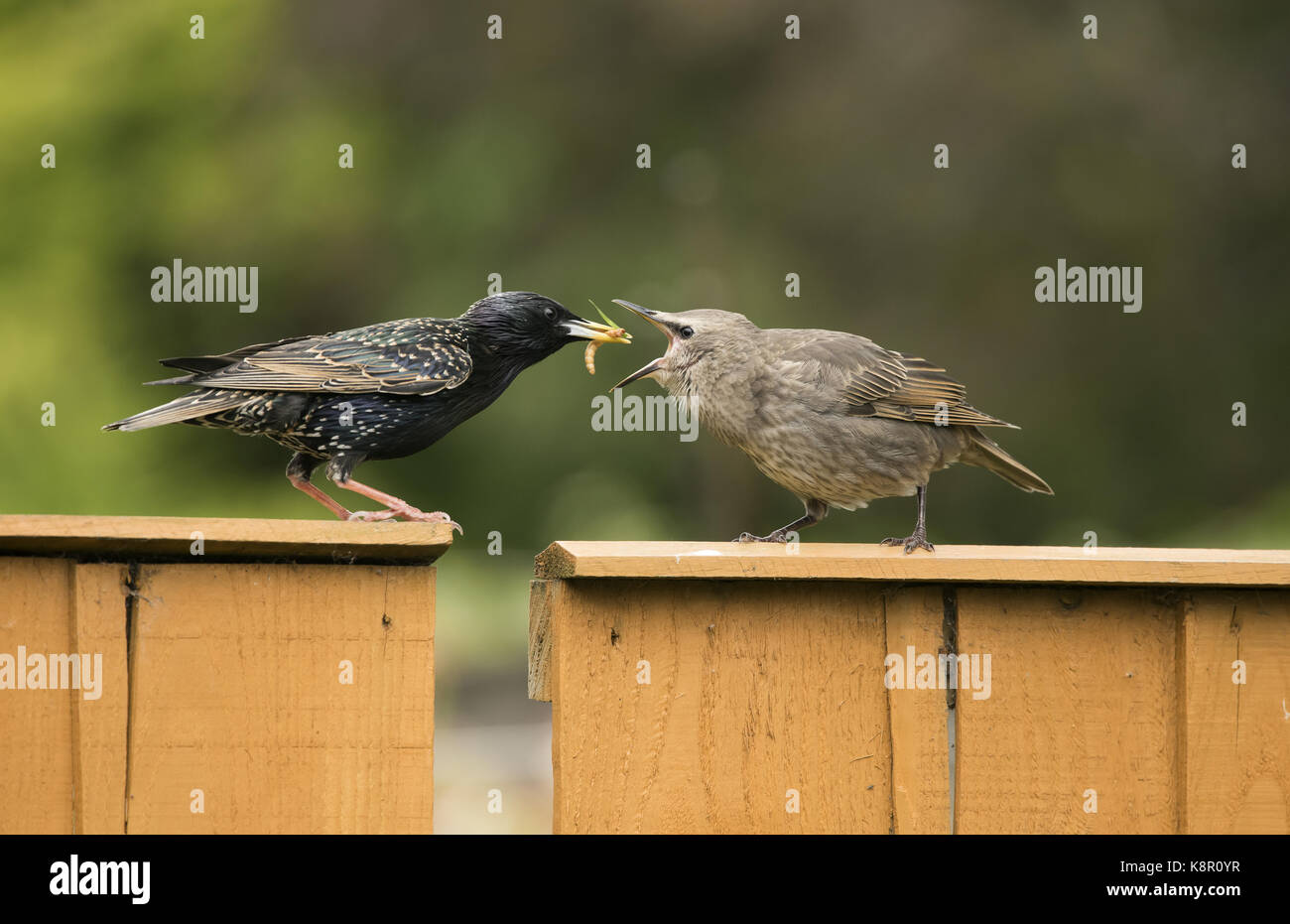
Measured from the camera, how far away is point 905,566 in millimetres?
2707

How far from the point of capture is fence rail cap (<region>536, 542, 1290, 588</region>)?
8.70 ft

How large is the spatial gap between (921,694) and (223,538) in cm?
137

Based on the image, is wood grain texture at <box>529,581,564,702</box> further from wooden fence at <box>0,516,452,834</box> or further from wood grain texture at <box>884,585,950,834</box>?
wood grain texture at <box>884,585,950,834</box>

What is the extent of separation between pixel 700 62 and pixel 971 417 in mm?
Answer: 7179

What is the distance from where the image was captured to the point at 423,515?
3549 mm

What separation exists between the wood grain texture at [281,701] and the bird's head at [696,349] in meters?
1.68

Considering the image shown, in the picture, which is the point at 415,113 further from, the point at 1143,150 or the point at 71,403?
the point at 1143,150

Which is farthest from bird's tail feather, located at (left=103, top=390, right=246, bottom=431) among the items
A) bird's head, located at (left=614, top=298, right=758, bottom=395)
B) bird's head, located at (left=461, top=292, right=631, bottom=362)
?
bird's head, located at (left=614, top=298, right=758, bottom=395)

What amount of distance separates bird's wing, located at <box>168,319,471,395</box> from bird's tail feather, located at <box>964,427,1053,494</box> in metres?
1.76

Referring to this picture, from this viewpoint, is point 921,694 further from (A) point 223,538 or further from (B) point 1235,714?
(A) point 223,538

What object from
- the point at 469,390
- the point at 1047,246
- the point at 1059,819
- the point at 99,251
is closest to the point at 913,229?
the point at 1047,246

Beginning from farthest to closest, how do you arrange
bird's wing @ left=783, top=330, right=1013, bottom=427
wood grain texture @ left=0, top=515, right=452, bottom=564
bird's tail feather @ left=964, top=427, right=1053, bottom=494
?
bird's tail feather @ left=964, top=427, right=1053, bottom=494
bird's wing @ left=783, top=330, right=1013, bottom=427
wood grain texture @ left=0, top=515, right=452, bottom=564

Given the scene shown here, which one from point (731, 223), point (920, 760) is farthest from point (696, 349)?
point (731, 223)

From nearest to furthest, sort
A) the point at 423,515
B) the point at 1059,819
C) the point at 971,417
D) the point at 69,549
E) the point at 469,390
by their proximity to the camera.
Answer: the point at 69,549 → the point at 1059,819 → the point at 423,515 → the point at 469,390 → the point at 971,417
